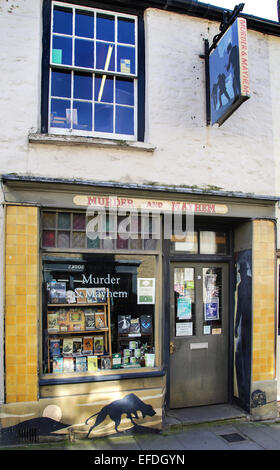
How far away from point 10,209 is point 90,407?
2917mm

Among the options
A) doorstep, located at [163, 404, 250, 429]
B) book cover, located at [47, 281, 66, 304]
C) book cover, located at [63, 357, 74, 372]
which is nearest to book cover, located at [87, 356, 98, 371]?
book cover, located at [63, 357, 74, 372]

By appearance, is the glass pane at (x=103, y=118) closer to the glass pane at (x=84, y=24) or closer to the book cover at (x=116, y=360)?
the glass pane at (x=84, y=24)

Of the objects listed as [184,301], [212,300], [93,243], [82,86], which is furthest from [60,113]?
[212,300]

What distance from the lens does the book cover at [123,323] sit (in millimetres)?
5258

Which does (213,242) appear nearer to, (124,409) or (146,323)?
(146,323)

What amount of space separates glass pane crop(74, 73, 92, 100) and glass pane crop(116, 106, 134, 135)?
51cm

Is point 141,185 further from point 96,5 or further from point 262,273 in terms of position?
point 96,5

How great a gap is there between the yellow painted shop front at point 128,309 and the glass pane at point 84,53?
79.8 inches

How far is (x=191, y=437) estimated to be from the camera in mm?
4930

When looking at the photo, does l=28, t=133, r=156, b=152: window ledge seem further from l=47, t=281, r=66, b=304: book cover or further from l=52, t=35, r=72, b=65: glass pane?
l=47, t=281, r=66, b=304: book cover

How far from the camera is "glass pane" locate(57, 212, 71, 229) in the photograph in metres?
5.01

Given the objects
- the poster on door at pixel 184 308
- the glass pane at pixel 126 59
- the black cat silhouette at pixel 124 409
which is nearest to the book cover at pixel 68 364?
the black cat silhouette at pixel 124 409

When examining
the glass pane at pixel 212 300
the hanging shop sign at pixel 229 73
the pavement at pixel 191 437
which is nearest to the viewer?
the pavement at pixel 191 437

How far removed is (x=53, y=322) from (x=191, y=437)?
256 centimetres
